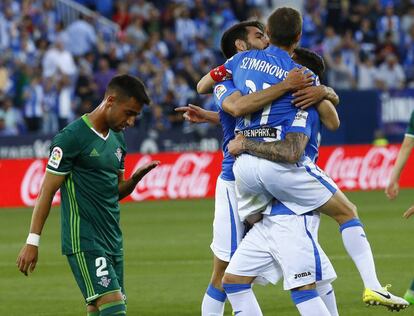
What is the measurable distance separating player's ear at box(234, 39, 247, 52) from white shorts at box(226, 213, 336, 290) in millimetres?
1614

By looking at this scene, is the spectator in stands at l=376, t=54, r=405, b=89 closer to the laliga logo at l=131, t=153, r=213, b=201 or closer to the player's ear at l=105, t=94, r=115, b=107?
the laliga logo at l=131, t=153, r=213, b=201

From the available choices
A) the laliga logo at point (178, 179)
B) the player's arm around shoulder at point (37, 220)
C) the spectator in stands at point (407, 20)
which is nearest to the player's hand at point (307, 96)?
the player's arm around shoulder at point (37, 220)

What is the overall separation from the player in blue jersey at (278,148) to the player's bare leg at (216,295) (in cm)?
117

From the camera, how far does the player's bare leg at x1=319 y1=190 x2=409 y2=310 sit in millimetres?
7664

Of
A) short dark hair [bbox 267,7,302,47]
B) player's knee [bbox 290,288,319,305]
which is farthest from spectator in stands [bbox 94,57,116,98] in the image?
player's knee [bbox 290,288,319,305]

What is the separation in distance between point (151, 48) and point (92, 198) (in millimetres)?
20677

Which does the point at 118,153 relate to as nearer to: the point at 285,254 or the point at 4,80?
the point at 285,254

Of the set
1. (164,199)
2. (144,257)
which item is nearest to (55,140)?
(144,257)

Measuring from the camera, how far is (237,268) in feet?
24.1

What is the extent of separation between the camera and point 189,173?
925 inches

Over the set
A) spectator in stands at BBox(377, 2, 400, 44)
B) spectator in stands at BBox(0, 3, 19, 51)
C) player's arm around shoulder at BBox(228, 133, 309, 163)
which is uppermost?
spectator in stands at BBox(0, 3, 19, 51)

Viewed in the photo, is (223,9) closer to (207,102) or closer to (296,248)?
(207,102)

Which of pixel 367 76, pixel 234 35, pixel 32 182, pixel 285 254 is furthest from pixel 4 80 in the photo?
pixel 285 254

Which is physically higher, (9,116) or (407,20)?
(407,20)
